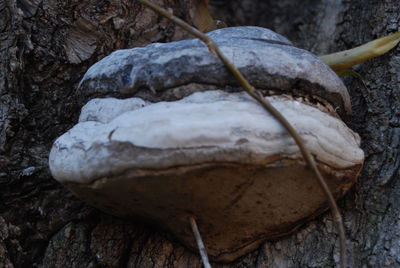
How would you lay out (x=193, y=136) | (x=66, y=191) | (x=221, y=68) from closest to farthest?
(x=193, y=136)
(x=221, y=68)
(x=66, y=191)

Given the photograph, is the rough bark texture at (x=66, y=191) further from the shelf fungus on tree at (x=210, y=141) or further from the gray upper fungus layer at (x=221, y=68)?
the gray upper fungus layer at (x=221, y=68)

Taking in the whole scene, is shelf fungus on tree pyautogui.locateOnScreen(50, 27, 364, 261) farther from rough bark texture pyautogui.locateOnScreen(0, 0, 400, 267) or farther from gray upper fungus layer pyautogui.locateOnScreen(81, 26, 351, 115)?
rough bark texture pyautogui.locateOnScreen(0, 0, 400, 267)

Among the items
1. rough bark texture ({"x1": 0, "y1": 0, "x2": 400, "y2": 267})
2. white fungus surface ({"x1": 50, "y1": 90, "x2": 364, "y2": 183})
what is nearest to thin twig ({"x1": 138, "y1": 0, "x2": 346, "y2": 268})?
white fungus surface ({"x1": 50, "y1": 90, "x2": 364, "y2": 183})

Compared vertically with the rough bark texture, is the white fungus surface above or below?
above

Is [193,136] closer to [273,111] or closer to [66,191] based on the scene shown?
[273,111]

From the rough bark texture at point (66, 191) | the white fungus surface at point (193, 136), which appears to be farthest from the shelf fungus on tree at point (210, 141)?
the rough bark texture at point (66, 191)

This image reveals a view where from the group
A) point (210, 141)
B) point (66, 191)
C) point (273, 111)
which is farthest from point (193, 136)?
point (66, 191)

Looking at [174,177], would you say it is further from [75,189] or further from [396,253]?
[396,253]
